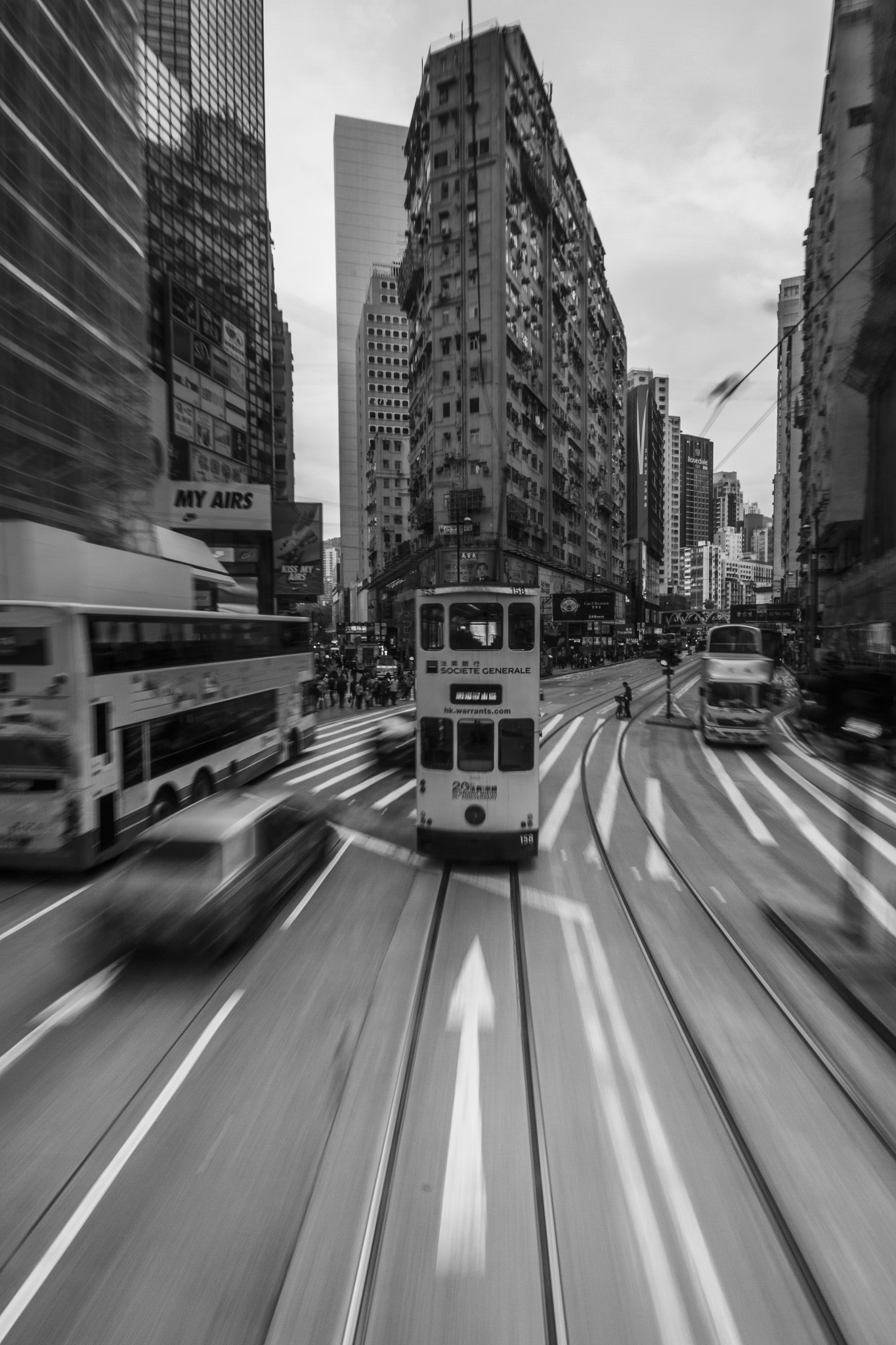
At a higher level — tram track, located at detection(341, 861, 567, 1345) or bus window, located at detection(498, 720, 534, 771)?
bus window, located at detection(498, 720, 534, 771)

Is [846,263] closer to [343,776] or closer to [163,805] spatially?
[343,776]

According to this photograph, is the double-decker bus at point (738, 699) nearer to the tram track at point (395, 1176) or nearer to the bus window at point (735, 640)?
the bus window at point (735, 640)

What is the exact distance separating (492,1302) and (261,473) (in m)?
71.6

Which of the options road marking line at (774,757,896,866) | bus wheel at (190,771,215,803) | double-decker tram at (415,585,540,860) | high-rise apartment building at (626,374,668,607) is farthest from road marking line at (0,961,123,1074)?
high-rise apartment building at (626,374,668,607)

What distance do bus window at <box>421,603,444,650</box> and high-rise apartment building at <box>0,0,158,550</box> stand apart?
17.5m

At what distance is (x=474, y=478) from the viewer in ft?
187

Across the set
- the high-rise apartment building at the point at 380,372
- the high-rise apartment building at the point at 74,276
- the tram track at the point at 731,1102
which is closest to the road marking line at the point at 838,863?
the tram track at the point at 731,1102

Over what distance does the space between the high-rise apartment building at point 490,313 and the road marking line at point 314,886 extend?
122 ft

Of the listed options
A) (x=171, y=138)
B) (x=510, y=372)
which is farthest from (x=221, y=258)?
(x=510, y=372)

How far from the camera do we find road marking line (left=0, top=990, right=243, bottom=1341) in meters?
3.75

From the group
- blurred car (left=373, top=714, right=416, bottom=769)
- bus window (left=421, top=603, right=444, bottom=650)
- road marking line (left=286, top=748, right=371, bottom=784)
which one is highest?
bus window (left=421, top=603, right=444, bottom=650)

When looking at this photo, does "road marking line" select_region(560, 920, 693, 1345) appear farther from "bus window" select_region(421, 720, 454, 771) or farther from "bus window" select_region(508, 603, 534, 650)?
"bus window" select_region(508, 603, 534, 650)

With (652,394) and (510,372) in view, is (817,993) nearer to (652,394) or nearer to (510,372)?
(510,372)

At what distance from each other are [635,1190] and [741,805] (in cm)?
1277
